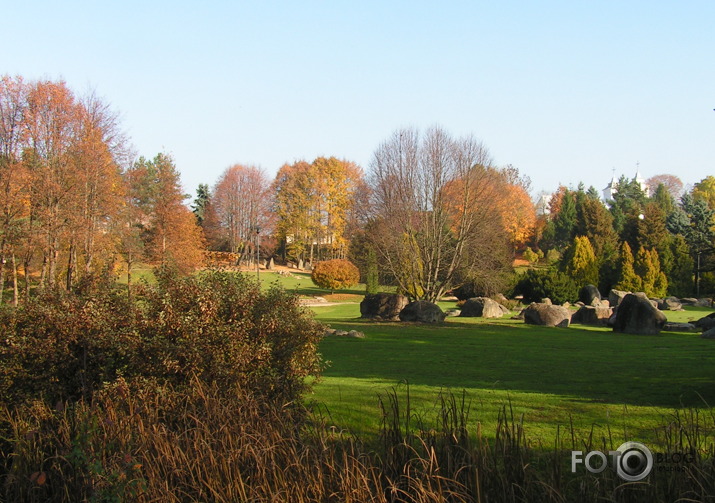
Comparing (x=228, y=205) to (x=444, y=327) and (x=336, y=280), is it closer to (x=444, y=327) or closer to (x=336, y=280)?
(x=336, y=280)

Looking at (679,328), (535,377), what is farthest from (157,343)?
(679,328)

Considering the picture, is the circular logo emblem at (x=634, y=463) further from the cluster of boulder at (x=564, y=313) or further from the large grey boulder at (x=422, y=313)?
the large grey boulder at (x=422, y=313)

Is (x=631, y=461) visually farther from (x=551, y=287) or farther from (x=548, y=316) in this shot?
(x=551, y=287)

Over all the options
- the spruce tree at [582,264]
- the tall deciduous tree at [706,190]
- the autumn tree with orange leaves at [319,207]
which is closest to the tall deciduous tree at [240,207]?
the autumn tree with orange leaves at [319,207]

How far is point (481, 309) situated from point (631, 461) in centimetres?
2630

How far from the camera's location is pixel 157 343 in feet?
24.3

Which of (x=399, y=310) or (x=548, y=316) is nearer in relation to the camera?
(x=548, y=316)

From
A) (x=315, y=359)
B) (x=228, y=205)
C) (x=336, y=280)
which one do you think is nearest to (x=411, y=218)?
(x=336, y=280)

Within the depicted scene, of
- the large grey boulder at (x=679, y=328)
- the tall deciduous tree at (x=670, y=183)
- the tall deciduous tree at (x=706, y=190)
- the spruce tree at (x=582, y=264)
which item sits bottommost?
the large grey boulder at (x=679, y=328)

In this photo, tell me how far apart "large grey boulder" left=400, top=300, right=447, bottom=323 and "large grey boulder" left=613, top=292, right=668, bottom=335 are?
24.2 feet

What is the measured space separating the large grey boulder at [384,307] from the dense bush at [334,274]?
19501 millimetres

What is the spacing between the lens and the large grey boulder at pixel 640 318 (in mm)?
22609

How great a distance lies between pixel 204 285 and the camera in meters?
8.34

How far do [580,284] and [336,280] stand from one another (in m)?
18.6
